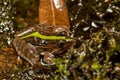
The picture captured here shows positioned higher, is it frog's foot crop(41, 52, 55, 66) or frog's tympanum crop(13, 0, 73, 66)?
frog's tympanum crop(13, 0, 73, 66)

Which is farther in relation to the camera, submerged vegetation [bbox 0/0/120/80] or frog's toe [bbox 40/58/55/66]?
frog's toe [bbox 40/58/55/66]

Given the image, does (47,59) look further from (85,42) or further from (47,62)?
(85,42)

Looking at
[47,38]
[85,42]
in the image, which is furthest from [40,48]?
[85,42]

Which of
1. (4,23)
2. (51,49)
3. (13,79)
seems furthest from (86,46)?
(4,23)

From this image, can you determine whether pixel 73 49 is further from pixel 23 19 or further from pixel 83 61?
pixel 23 19

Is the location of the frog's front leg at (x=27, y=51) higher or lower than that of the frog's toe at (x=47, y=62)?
higher

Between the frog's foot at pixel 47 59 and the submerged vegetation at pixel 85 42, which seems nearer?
the submerged vegetation at pixel 85 42
